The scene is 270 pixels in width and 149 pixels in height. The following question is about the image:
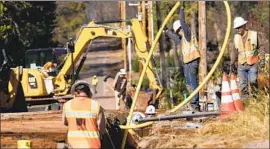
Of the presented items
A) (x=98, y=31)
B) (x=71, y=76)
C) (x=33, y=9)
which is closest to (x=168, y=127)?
(x=98, y=31)

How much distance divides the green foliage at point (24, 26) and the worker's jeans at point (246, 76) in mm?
25851

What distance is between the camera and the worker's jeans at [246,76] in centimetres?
1484

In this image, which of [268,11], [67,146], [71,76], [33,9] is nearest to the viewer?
[67,146]

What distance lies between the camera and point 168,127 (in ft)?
43.1

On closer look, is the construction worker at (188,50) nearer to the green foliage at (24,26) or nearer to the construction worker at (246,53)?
the construction worker at (246,53)

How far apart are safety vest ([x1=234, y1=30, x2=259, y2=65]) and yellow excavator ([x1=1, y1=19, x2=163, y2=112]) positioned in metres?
8.67

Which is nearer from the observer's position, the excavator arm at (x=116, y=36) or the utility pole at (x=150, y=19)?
the excavator arm at (x=116, y=36)

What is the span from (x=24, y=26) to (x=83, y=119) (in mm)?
39084

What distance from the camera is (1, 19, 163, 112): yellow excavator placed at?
25203mm

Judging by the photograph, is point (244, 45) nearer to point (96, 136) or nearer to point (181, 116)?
point (181, 116)

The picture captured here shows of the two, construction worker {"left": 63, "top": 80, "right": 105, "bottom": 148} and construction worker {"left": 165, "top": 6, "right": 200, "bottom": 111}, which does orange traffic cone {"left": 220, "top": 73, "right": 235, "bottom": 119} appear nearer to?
construction worker {"left": 165, "top": 6, "right": 200, "bottom": 111}

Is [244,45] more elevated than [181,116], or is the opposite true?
[244,45]

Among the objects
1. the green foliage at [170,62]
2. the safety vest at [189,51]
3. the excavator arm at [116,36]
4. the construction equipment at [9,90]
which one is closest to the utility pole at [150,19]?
the excavator arm at [116,36]

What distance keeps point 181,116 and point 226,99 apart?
A: 79cm
